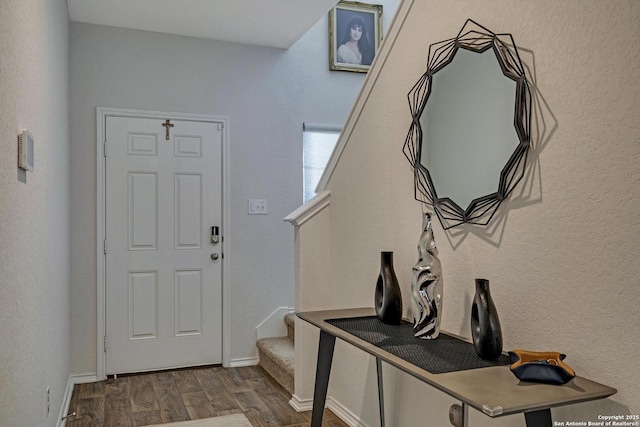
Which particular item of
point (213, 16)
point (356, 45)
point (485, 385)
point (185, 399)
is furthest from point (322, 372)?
point (356, 45)

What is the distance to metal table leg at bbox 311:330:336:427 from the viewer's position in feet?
7.60

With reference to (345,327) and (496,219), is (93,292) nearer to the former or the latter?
(345,327)

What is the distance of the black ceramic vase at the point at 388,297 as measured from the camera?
216 centimetres

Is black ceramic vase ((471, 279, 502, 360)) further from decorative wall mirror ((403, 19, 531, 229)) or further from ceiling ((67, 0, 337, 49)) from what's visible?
ceiling ((67, 0, 337, 49))

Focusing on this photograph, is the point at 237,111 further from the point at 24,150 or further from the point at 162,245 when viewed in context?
the point at 24,150

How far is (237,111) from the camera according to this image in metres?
4.21

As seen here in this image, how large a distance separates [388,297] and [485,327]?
603 mm

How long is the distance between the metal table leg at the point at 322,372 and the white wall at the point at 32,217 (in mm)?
1093

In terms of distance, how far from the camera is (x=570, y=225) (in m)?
1.52

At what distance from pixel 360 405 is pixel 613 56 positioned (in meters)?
2.02

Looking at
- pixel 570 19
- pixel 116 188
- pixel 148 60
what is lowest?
pixel 116 188

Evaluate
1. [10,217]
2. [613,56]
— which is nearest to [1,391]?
[10,217]

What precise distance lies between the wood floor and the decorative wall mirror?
1.50m

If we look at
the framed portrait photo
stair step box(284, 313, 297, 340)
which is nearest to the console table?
stair step box(284, 313, 297, 340)
